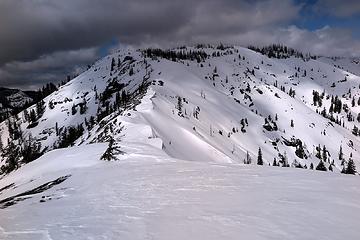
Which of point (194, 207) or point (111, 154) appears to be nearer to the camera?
point (194, 207)

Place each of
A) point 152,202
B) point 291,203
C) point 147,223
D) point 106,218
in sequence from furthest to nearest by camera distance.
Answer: point 152,202 → point 291,203 → point 106,218 → point 147,223

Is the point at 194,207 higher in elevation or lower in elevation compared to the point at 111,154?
lower

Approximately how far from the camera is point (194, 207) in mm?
15594

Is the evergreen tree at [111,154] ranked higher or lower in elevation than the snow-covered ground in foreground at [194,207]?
higher

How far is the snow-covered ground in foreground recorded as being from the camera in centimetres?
1224

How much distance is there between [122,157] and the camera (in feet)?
121

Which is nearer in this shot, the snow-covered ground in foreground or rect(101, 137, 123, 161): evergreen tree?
the snow-covered ground in foreground

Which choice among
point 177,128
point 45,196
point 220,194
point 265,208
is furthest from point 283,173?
point 177,128

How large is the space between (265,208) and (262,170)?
11.8 metres

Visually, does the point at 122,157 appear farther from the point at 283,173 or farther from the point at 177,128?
the point at 177,128

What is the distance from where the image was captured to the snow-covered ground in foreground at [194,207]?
1224 cm

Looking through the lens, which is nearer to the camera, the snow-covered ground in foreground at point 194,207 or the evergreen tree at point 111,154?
the snow-covered ground in foreground at point 194,207

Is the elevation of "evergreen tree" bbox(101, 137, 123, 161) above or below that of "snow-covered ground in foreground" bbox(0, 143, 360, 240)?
above

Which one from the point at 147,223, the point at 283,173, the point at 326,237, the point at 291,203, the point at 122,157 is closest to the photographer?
the point at 326,237
